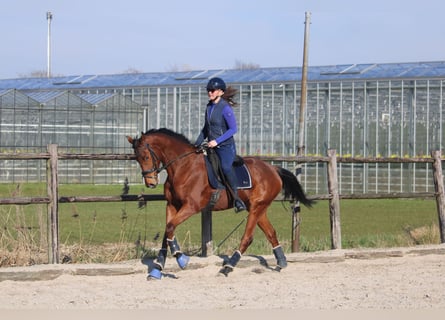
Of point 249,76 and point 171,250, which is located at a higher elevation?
point 249,76

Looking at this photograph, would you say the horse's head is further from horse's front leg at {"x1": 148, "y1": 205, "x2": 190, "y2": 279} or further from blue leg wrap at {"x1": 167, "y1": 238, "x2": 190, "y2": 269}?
blue leg wrap at {"x1": 167, "y1": 238, "x2": 190, "y2": 269}

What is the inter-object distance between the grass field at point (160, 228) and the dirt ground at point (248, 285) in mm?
1116

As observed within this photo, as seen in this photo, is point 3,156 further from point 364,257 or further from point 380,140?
point 380,140

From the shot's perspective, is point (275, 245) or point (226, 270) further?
point (275, 245)

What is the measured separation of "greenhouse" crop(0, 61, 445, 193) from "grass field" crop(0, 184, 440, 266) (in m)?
4.11

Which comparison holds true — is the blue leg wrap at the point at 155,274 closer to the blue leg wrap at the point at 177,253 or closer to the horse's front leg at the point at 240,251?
the blue leg wrap at the point at 177,253

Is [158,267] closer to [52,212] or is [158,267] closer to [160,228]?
[52,212]

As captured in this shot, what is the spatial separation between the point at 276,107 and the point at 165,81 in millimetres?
5909

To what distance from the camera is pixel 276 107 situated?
3756 centimetres

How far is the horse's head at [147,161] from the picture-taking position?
35.4 feet

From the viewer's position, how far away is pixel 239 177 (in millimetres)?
11445

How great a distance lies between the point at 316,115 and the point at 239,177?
25408 millimetres

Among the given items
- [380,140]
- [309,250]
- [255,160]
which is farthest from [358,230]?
[380,140]

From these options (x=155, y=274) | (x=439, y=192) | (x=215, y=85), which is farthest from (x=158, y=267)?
(x=439, y=192)
